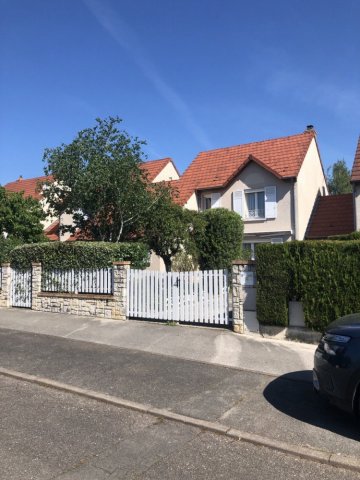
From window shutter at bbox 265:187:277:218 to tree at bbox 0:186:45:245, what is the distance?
1055cm

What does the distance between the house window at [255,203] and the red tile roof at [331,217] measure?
254 cm

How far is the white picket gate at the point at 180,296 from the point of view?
32.0ft

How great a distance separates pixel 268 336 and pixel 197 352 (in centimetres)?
184

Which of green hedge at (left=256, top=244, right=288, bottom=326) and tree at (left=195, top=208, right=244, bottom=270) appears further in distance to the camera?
tree at (left=195, top=208, right=244, bottom=270)

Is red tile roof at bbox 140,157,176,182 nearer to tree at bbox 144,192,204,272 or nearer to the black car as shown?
tree at bbox 144,192,204,272

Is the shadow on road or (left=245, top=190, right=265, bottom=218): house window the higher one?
(left=245, top=190, right=265, bottom=218): house window

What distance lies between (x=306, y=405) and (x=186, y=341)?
3.79 metres

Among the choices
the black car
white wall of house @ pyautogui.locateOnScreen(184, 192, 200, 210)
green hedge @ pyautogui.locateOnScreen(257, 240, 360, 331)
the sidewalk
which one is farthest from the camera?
white wall of house @ pyautogui.locateOnScreen(184, 192, 200, 210)

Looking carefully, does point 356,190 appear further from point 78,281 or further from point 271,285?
point 78,281

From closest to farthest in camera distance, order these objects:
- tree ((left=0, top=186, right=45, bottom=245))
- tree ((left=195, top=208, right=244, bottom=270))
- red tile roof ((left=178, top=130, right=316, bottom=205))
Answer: tree ((left=195, top=208, right=244, bottom=270)) → tree ((left=0, top=186, right=45, bottom=245)) → red tile roof ((left=178, top=130, right=316, bottom=205))

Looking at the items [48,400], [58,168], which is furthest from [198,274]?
[58,168]

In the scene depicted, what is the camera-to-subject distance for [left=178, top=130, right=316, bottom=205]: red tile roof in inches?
837

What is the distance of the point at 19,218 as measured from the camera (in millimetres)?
18656

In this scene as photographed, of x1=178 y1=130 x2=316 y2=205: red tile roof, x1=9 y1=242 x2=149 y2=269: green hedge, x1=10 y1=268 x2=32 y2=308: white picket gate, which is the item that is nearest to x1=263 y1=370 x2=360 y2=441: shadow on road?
x1=9 y1=242 x2=149 y2=269: green hedge
